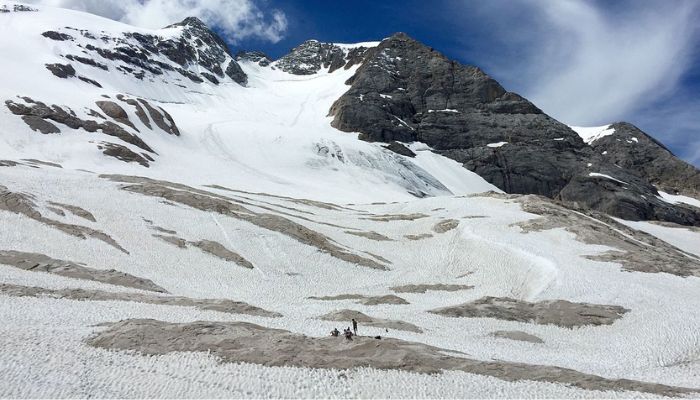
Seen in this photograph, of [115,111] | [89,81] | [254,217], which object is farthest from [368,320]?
[89,81]

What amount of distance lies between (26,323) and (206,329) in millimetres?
8493

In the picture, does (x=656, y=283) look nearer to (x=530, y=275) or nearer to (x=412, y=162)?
(x=530, y=275)

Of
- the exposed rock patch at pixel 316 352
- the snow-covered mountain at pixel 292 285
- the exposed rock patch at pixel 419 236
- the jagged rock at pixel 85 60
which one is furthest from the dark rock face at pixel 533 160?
the exposed rock patch at pixel 316 352

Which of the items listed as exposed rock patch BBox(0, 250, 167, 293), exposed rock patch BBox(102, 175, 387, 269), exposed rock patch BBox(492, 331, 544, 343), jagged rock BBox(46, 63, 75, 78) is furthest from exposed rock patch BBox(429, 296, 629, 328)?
jagged rock BBox(46, 63, 75, 78)

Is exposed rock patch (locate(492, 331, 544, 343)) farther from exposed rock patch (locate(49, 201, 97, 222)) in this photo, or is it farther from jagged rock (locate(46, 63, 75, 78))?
jagged rock (locate(46, 63, 75, 78))

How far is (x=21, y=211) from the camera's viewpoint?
164ft

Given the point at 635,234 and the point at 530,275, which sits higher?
Result: the point at 635,234

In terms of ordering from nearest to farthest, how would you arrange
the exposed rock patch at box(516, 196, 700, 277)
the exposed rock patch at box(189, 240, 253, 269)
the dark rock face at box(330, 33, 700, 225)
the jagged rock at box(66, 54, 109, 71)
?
the exposed rock patch at box(516, 196, 700, 277) → the exposed rock patch at box(189, 240, 253, 269) → the dark rock face at box(330, 33, 700, 225) → the jagged rock at box(66, 54, 109, 71)

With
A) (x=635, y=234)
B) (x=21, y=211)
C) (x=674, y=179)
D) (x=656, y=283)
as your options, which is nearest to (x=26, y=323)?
Result: (x=21, y=211)

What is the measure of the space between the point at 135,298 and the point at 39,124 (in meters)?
89.4

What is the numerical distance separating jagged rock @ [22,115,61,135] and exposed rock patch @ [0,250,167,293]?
75259mm

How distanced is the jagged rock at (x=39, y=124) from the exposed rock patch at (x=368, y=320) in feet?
304

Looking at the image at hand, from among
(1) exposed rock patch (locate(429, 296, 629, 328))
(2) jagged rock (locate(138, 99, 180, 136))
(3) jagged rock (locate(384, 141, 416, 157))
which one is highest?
(3) jagged rock (locate(384, 141, 416, 157))

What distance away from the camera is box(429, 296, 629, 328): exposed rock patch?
124 feet
